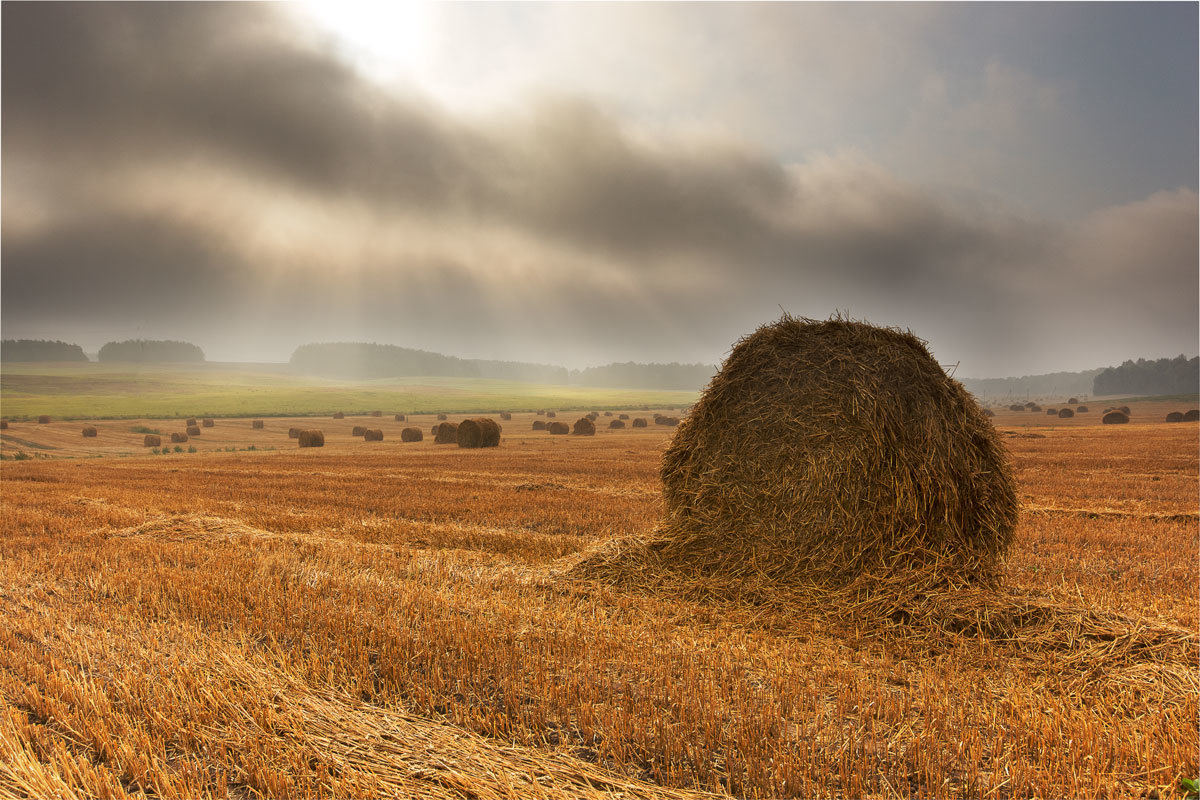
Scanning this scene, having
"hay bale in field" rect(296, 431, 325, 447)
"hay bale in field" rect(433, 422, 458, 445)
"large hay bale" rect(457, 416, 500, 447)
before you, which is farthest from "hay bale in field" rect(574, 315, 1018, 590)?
"hay bale in field" rect(296, 431, 325, 447)

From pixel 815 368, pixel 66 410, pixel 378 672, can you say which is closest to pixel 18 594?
pixel 378 672

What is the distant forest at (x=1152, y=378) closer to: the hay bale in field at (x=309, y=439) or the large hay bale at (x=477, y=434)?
the large hay bale at (x=477, y=434)

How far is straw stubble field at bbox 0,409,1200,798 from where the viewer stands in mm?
3432

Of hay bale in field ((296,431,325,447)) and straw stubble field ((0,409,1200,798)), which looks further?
hay bale in field ((296,431,325,447))

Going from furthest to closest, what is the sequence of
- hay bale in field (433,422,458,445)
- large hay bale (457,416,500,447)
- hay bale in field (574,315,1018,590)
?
1. hay bale in field (433,422,458,445)
2. large hay bale (457,416,500,447)
3. hay bale in field (574,315,1018,590)

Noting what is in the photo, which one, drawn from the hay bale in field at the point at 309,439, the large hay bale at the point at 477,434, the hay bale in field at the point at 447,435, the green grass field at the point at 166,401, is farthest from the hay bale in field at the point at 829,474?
the green grass field at the point at 166,401

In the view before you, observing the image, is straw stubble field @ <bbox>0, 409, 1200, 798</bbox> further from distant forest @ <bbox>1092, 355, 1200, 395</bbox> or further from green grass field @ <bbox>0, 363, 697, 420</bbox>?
distant forest @ <bbox>1092, 355, 1200, 395</bbox>

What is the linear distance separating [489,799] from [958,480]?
231 inches

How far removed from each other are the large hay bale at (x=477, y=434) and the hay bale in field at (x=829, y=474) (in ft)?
81.4

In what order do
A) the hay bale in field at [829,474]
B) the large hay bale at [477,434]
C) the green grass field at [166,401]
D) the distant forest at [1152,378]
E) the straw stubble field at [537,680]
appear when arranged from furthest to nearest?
the distant forest at [1152,378] → the green grass field at [166,401] → the large hay bale at [477,434] → the hay bale in field at [829,474] → the straw stubble field at [537,680]

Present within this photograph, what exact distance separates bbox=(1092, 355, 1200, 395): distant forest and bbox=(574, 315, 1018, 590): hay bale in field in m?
170

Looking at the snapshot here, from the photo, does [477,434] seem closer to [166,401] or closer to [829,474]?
[829,474]

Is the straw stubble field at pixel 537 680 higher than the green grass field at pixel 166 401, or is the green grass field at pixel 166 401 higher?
the green grass field at pixel 166 401

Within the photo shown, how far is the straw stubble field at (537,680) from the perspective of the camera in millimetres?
3432
